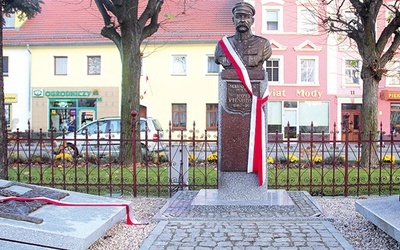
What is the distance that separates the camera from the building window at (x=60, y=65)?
29188 millimetres

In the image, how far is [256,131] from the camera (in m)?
7.04

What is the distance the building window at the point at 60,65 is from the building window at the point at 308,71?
51.6 ft

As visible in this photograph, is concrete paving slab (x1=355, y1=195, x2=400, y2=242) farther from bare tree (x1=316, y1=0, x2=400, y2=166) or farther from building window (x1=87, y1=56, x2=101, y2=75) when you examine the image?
building window (x1=87, y1=56, x2=101, y2=75)

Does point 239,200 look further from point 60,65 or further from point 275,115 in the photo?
point 60,65

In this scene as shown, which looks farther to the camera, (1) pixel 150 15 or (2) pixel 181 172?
(1) pixel 150 15

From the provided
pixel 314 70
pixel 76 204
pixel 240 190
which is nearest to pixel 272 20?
pixel 314 70

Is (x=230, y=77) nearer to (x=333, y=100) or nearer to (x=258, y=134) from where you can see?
(x=258, y=134)

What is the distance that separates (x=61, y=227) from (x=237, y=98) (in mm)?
3510

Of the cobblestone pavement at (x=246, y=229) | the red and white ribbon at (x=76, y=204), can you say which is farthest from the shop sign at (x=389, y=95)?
the red and white ribbon at (x=76, y=204)

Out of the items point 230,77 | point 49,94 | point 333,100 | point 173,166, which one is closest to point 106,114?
point 49,94

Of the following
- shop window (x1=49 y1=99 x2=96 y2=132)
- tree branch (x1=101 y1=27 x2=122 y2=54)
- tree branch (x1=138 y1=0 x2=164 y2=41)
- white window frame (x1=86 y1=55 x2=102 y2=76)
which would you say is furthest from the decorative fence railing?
white window frame (x1=86 y1=55 x2=102 y2=76)

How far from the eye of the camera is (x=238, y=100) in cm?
710

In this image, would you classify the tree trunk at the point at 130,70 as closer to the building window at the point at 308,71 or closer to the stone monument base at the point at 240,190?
the stone monument base at the point at 240,190

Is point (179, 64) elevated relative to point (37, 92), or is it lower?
elevated
